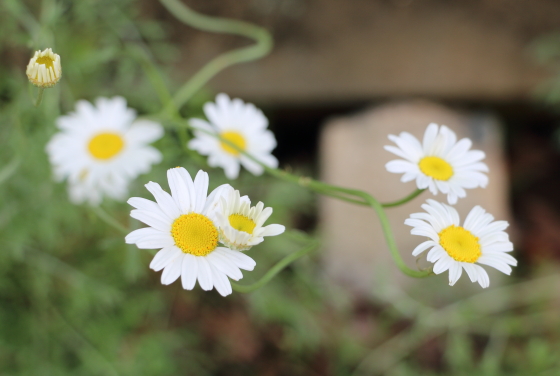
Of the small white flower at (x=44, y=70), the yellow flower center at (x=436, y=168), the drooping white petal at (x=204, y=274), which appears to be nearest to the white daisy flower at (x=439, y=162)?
the yellow flower center at (x=436, y=168)

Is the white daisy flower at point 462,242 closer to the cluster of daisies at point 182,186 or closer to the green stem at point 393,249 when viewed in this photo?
the green stem at point 393,249

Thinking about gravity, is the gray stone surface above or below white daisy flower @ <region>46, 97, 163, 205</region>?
above

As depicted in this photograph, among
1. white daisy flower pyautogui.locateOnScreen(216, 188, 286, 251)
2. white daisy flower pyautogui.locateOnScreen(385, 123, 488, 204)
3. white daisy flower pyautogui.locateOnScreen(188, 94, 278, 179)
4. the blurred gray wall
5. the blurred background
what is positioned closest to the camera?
white daisy flower pyautogui.locateOnScreen(216, 188, 286, 251)

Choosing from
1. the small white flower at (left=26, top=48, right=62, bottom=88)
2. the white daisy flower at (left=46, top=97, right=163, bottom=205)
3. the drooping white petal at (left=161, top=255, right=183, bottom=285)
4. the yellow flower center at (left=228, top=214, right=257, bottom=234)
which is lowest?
the drooping white petal at (left=161, top=255, right=183, bottom=285)

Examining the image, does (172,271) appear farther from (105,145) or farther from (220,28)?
(220,28)

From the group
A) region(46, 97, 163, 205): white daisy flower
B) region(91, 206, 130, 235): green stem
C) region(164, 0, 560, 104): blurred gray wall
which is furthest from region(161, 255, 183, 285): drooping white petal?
region(164, 0, 560, 104): blurred gray wall

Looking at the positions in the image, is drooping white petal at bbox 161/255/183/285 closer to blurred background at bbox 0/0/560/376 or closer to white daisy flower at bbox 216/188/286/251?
white daisy flower at bbox 216/188/286/251

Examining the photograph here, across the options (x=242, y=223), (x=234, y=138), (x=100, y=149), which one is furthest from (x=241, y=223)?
(x=100, y=149)
